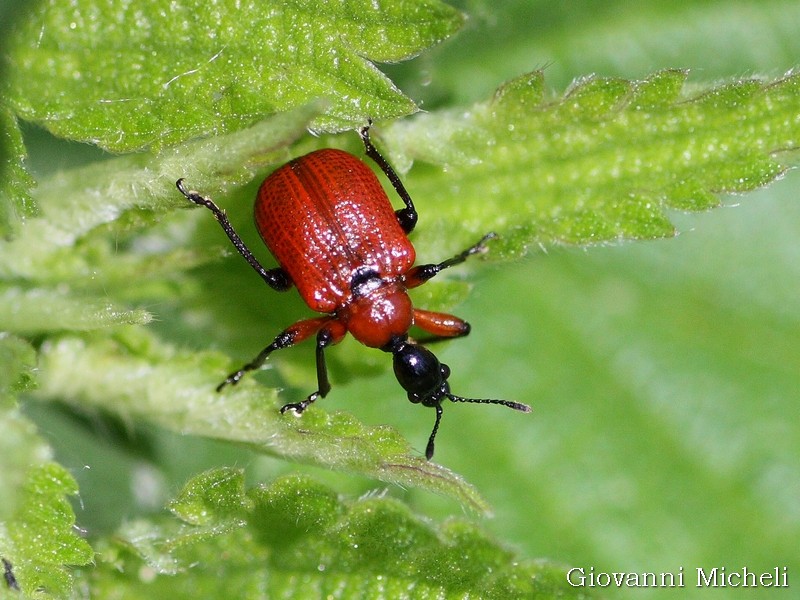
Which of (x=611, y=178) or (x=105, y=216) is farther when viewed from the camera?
(x=611, y=178)

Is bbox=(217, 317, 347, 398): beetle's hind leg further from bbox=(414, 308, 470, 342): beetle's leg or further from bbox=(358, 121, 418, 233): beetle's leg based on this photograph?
bbox=(358, 121, 418, 233): beetle's leg

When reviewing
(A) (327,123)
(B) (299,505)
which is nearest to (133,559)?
(B) (299,505)

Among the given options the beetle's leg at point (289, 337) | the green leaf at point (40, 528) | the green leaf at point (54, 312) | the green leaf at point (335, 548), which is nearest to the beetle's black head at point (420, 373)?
the beetle's leg at point (289, 337)

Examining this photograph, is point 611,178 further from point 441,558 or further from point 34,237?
point 34,237

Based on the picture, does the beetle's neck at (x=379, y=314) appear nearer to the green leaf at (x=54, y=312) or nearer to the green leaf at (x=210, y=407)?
the green leaf at (x=210, y=407)

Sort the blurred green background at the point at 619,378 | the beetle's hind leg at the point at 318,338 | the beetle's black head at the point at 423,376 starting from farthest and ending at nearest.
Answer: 1. the blurred green background at the point at 619,378
2. the beetle's black head at the point at 423,376
3. the beetle's hind leg at the point at 318,338

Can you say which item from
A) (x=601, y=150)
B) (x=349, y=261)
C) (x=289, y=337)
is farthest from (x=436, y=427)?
(x=601, y=150)

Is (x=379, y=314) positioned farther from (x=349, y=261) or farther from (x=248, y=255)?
A: (x=248, y=255)
